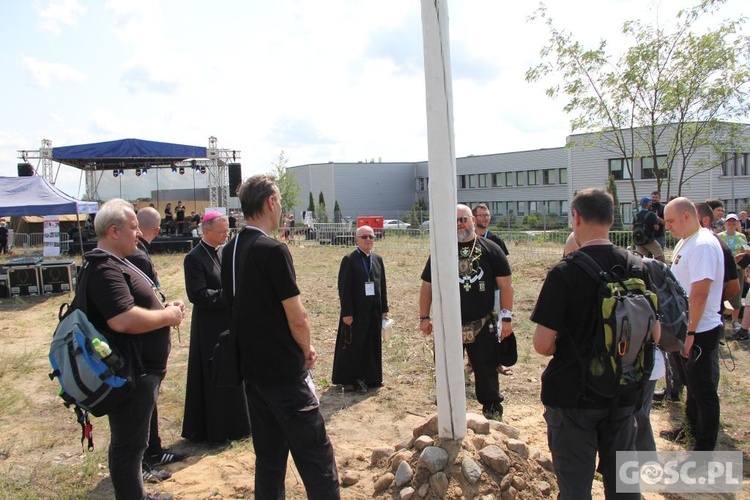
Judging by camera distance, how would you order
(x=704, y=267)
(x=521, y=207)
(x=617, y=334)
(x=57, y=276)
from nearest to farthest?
1. (x=617, y=334)
2. (x=704, y=267)
3. (x=57, y=276)
4. (x=521, y=207)

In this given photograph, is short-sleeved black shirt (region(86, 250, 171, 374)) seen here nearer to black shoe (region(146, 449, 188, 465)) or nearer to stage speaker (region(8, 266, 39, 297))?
black shoe (region(146, 449, 188, 465))

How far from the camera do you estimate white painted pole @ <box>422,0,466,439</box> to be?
10.1 ft

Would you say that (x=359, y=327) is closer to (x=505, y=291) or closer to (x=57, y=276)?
(x=505, y=291)

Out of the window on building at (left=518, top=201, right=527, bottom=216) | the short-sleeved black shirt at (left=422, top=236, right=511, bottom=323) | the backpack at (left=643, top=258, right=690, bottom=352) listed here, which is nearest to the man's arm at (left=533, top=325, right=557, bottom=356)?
the backpack at (left=643, top=258, right=690, bottom=352)

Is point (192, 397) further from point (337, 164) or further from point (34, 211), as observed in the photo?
point (337, 164)

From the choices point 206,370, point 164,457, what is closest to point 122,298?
point 206,370

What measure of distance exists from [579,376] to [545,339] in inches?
8.9

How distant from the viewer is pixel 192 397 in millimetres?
4652

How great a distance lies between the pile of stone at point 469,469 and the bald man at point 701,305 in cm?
132

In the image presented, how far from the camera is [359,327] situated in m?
6.31

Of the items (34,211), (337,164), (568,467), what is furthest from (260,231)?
(337,164)

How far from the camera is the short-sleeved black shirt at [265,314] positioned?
2.69 m

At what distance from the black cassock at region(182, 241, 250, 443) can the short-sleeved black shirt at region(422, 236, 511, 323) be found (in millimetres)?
1728

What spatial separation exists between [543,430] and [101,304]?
3.50 meters
